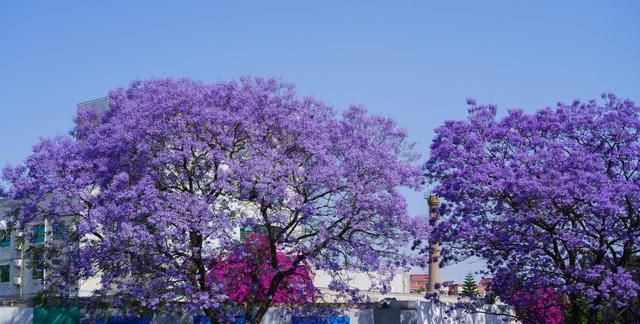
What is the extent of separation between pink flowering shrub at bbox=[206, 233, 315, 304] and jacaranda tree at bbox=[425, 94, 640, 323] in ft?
12.9

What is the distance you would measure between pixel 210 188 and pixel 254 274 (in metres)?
2.67

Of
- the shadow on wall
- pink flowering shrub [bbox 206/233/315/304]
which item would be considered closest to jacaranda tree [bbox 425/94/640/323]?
pink flowering shrub [bbox 206/233/315/304]

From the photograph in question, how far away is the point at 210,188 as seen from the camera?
66.5 feet

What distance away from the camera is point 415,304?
82.6ft

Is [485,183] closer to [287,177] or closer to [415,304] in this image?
[287,177]

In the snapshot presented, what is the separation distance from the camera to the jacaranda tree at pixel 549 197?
19.1 metres

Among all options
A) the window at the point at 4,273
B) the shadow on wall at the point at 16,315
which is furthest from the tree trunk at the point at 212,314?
the window at the point at 4,273

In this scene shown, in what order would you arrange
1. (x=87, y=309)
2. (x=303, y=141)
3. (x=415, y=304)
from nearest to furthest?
(x=303, y=141)
(x=87, y=309)
(x=415, y=304)

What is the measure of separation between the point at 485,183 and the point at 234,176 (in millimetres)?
5847

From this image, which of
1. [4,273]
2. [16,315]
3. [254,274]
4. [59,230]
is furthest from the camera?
[4,273]

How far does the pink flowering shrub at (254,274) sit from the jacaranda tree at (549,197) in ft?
12.9

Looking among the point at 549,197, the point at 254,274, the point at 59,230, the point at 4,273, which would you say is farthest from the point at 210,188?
the point at 4,273

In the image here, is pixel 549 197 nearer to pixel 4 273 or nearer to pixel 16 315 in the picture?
pixel 16 315

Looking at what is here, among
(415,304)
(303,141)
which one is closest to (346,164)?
(303,141)
